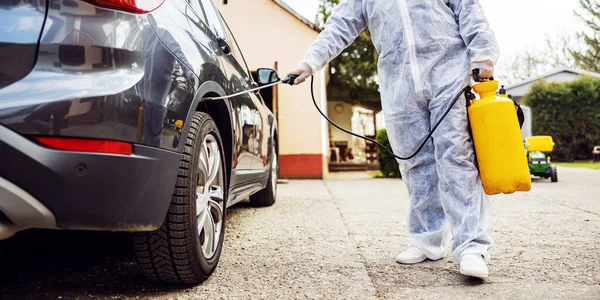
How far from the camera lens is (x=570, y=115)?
17.8 meters

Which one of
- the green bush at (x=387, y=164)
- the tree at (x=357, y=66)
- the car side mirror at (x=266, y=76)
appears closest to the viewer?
the car side mirror at (x=266, y=76)

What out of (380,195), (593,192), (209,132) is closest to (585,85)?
(593,192)

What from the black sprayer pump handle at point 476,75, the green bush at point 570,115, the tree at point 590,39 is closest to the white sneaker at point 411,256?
the black sprayer pump handle at point 476,75

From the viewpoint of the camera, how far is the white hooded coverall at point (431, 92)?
2105 millimetres

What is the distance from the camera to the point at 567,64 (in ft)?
95.2

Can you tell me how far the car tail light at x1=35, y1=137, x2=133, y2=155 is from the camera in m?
1.28

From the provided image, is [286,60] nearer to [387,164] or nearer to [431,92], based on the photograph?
[387,164]

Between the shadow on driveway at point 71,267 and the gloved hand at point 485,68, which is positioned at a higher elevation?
the gloved hand at point 485,68

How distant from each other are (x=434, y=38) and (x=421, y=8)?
0.54 feet

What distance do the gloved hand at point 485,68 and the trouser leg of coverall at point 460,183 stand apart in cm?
14

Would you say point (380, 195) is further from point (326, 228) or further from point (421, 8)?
point (421, 8)

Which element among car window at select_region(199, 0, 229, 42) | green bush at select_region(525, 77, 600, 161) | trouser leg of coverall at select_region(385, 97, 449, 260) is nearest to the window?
car window at select_region(199, 0, 229, 42)

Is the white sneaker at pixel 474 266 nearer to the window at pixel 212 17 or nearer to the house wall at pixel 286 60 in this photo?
the window at pixel 212 17

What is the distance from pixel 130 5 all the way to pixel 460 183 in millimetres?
1517
